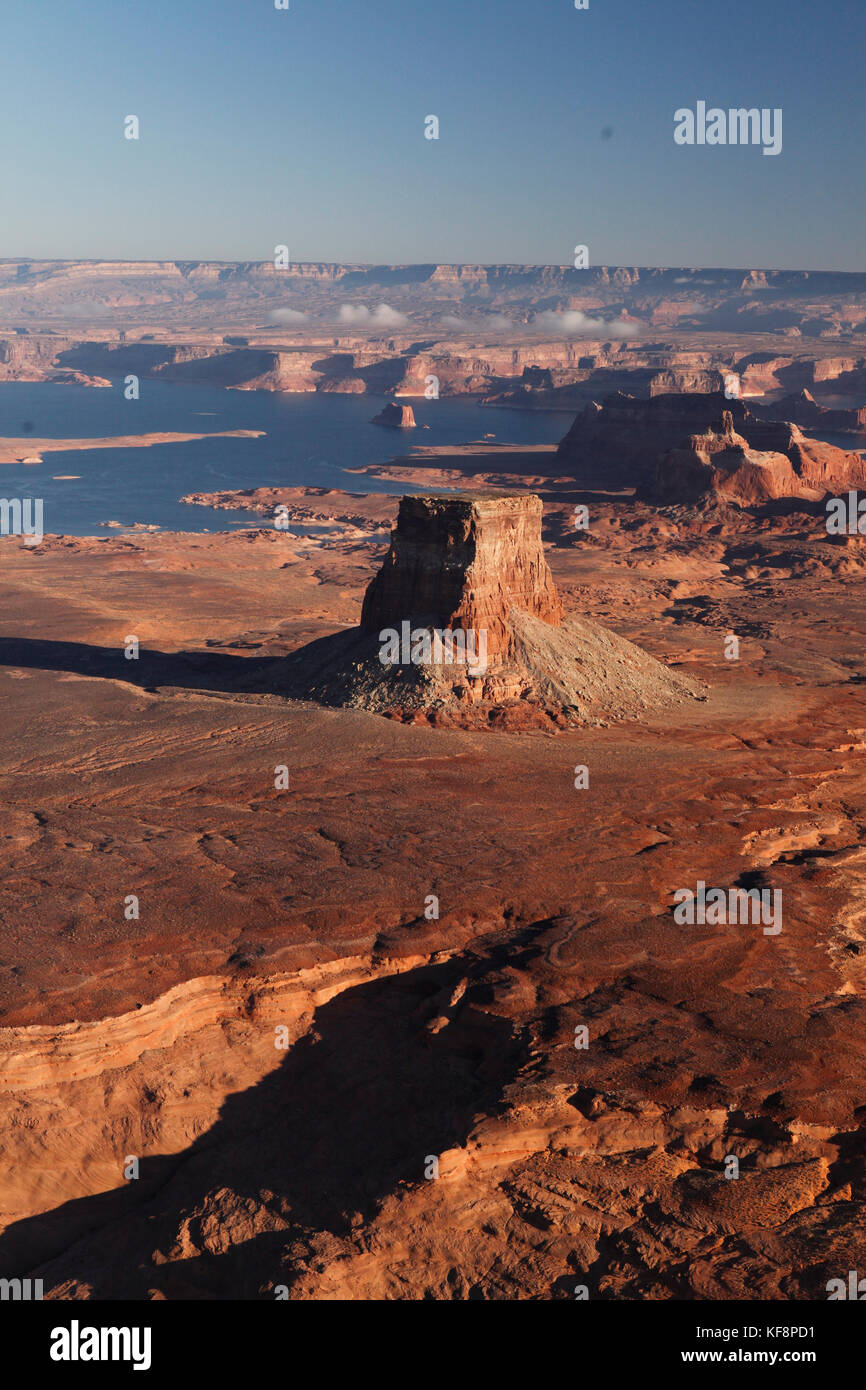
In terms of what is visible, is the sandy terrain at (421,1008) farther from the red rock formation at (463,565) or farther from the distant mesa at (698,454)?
the distant mesa at (698,454)

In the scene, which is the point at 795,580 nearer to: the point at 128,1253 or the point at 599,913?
the point at 599,913

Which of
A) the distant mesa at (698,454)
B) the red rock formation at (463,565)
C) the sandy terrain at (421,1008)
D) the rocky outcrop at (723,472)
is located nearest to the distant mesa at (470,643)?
the red rock formation at (463,565)

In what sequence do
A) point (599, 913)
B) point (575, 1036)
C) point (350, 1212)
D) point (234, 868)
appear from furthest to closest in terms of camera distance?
1. point (234, 868)
2. point (599, 913)
3. point (575, 1036)
4. point (350, 1212)

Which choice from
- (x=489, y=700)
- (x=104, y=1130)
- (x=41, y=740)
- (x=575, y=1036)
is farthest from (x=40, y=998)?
(x=489, y=700)

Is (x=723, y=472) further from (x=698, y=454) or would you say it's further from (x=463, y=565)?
(x=463, y=565)

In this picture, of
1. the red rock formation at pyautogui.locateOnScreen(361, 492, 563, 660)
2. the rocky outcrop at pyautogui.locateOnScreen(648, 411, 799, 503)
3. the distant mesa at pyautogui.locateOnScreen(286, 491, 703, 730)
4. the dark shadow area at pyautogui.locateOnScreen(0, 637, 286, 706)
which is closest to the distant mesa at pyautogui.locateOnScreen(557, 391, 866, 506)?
the rocky outcrop at pyautogui.locateOnScreen(648, 411, 799, 503)

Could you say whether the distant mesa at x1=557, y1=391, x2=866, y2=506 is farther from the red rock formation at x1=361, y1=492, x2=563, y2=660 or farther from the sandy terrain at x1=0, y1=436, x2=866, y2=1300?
the sandy terrain at x1=0, y1=436, x2=866, y2=1300

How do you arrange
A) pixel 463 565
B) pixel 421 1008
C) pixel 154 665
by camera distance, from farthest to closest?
pixel 154 665
pixel 463 565
pixel 421 1008

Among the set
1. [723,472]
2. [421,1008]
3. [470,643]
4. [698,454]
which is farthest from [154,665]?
[698,454]

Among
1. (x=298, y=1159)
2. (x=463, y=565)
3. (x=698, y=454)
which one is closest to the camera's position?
(x=298, y=1159)
